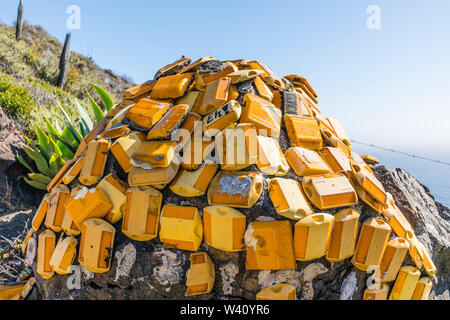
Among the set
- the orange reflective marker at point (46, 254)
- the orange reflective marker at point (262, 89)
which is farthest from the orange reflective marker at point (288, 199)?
the orange reflective marker at point (46, 254)

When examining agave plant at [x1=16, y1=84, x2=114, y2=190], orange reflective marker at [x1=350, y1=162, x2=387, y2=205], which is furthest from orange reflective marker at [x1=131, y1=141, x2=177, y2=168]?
agave plant at [x1=16, y1=84, x2=114, y2=190]

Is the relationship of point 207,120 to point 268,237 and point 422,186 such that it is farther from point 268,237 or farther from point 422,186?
point 422,186

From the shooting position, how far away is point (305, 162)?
4.48 ft

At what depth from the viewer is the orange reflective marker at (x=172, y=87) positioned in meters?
1.55

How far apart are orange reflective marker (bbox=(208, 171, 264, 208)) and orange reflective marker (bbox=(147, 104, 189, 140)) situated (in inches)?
12.7

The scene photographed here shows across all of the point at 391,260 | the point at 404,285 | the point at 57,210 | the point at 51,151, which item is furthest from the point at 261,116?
the point at 51,151

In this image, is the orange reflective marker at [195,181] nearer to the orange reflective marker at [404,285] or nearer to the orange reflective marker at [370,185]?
the orange reflective marker at [370,185]

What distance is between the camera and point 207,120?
55.6 inches

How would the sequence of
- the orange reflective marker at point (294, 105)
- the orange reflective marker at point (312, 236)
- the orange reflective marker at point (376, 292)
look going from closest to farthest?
the orange reflective marker at point (312, 236) → the orange reflective marker at point (376, 292) → the orange reflective marker at point (294, 105)

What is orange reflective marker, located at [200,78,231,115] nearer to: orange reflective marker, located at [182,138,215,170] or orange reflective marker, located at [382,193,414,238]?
orange reflective marker, located at [182,138,215,170]

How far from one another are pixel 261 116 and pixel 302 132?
0.24 metres

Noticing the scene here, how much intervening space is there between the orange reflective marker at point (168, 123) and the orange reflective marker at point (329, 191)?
62 cm

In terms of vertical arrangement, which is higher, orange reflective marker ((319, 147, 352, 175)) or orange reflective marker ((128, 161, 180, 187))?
orange reflective marker ((319, 147, 352, 175))

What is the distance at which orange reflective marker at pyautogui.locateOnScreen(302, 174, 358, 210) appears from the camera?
1242 millimetres
